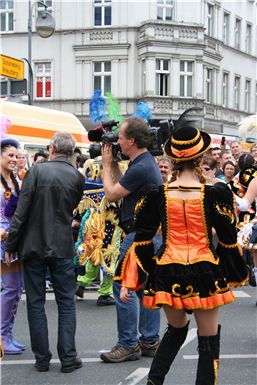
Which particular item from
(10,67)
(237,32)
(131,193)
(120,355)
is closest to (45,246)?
(131,193)

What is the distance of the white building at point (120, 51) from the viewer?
32.2 m

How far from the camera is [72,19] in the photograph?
3262 cm

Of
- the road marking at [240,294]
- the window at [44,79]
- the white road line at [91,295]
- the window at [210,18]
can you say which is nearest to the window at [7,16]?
the window at [44,79]

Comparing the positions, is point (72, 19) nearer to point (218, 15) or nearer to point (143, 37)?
point (143, 37)

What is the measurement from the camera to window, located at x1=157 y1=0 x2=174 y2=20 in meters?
32.8

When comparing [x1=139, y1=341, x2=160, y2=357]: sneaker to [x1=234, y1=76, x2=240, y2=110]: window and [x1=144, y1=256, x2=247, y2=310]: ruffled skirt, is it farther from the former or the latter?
[x1=234, y1=76, x2=240, y2=110]: window

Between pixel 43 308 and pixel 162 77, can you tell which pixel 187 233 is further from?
pixel 162 77

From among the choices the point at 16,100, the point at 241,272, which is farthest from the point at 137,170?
the point at 16,100

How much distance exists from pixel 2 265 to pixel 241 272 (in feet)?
7.55

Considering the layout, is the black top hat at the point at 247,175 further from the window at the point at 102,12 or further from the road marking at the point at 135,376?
the window at the point at 102,12

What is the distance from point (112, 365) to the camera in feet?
17.1

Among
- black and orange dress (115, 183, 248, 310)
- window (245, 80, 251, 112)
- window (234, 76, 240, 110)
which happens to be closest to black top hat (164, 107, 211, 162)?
black and orange dress (115, 183, 248, 310)

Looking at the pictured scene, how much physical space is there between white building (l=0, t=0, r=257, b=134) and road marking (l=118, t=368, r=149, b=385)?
27.3 meters

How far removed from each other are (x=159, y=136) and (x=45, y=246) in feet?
4.46
